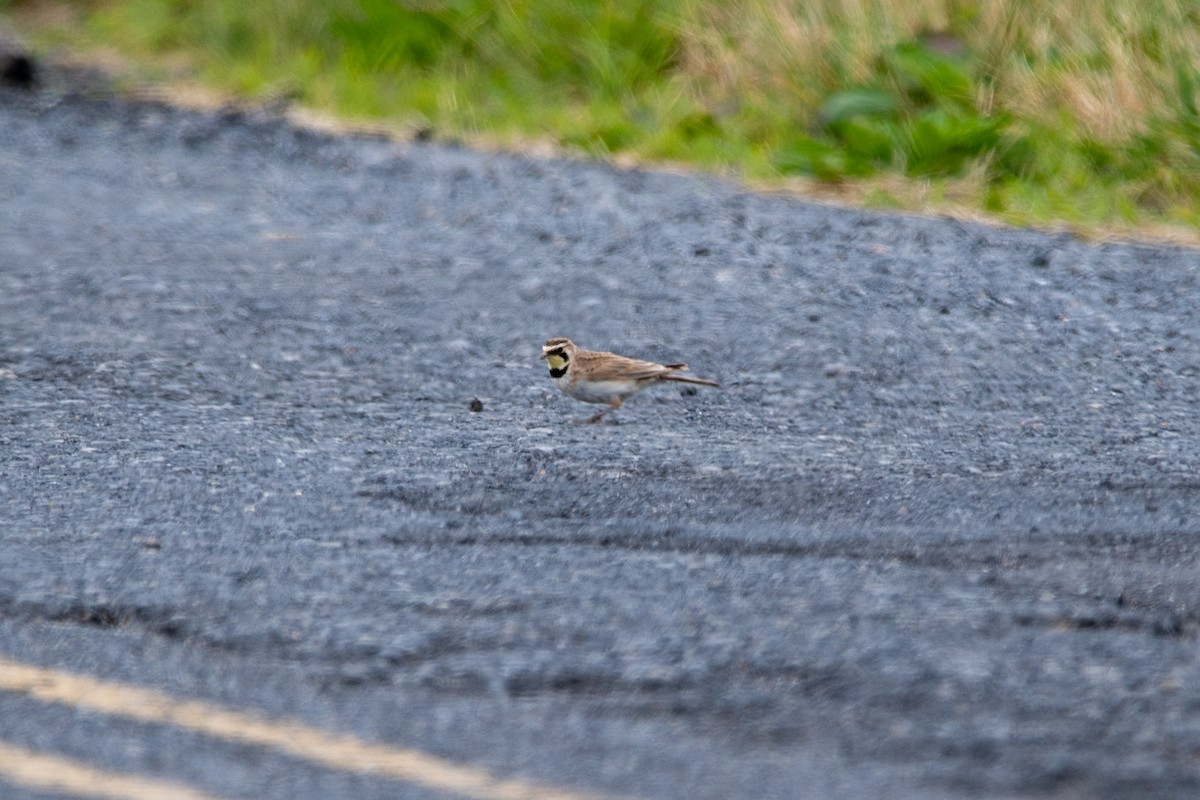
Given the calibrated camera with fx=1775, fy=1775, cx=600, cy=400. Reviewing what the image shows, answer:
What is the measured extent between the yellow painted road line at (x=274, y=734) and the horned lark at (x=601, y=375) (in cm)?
258

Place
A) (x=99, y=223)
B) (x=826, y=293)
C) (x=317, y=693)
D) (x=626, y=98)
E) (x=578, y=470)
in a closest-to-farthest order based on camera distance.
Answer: (x=317, y=693) → (x=578, y=470) → (x=826, y=293) → (x=99, y=223) → (x=626, y=98)

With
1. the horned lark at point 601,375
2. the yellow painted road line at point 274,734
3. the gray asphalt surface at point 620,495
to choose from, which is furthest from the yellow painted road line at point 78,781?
the horned lark at point 601,375

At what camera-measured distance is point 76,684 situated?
150 inches

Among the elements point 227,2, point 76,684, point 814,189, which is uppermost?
point 76,684

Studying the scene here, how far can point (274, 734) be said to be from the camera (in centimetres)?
353

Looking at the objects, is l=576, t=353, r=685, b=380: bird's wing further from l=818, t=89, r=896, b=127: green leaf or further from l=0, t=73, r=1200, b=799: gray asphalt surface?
l=818, t=89, r=896, b=127: green leaf

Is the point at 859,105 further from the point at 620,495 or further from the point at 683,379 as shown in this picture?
the point at 620,495

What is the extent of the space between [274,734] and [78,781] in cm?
38

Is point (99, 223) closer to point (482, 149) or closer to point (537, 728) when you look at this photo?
point (482, 149)

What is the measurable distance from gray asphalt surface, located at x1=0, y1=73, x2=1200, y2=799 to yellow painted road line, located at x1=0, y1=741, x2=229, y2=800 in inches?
2.3

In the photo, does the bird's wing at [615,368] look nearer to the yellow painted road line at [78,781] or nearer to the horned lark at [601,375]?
the horned lark at [601,375]

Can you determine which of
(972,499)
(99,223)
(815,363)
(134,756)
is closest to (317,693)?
(134,756)

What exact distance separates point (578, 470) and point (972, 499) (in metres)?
1.20

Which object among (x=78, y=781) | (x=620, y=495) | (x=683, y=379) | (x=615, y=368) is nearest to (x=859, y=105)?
(x=683, y=379)
